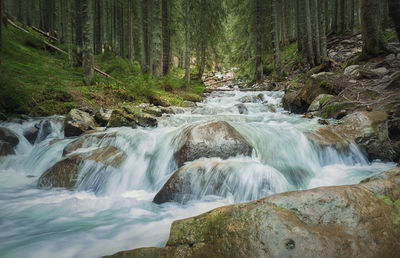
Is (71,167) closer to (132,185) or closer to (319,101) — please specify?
(132,185)

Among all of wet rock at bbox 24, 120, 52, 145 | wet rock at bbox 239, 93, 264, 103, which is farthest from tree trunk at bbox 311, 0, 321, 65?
wet rock at bbox 24, 120, 52, 145

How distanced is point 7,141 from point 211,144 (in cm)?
543

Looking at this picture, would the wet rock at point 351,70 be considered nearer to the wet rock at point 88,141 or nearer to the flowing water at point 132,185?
the flowing water at point 132,185

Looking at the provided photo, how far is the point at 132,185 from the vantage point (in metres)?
4.56

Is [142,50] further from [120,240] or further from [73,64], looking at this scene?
[120,240]

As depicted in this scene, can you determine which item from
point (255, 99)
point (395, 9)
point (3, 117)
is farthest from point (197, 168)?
point (255, 99)

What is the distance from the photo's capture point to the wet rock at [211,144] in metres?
4.38

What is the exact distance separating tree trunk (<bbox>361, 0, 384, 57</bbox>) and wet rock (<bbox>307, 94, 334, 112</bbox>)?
2.46 m

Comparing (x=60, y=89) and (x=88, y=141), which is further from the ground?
(x=60, y=89)

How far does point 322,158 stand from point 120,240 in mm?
4241

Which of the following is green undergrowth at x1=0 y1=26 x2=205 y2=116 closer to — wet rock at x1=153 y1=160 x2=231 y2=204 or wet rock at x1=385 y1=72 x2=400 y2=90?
wet rock at x1=153 y1=160 x2=231 y2=204

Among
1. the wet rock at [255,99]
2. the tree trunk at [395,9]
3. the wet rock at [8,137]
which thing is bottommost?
the wet rock at [8,137]

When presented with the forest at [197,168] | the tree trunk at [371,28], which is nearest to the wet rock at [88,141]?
the forest at [197,168]

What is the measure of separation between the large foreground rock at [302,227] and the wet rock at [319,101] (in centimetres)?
594
